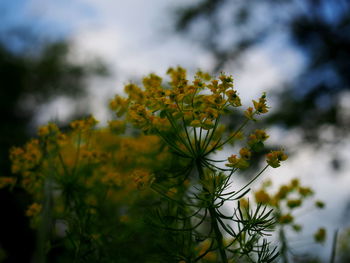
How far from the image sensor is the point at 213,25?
261 inches

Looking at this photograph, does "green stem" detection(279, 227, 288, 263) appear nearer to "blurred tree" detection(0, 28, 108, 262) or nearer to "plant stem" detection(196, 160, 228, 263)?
"plant stem" detection(196, 160, 228, 263)

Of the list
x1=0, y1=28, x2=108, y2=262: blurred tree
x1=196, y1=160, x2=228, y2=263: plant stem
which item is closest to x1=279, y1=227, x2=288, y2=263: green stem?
x1=196, y1=160, x2=228, y2=263: plant stem

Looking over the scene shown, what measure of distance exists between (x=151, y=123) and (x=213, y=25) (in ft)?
19.4

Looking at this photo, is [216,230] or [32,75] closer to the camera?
[216,230]

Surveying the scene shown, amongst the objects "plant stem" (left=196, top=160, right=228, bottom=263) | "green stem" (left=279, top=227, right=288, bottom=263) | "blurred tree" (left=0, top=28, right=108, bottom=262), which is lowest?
"plant stem" (left=196, top=160, right=228, bottom=263)

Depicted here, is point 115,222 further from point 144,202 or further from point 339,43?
point 339,43

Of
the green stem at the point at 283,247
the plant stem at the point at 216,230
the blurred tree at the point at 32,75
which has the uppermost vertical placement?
the blurred tree at the point at 32,75

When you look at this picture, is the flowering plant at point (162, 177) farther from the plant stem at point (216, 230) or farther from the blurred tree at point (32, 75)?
the blurred tree at point (32, 75)

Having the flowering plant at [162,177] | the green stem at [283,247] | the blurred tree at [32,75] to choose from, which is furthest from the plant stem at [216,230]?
the blurred tree at [32,75]

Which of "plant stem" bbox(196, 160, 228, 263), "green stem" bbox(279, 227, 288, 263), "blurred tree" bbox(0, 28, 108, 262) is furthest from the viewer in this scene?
"blurred tree" bbox(0, 28, 108, 262)

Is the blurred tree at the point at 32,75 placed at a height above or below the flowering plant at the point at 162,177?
above

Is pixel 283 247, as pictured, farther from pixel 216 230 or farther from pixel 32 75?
pixel 32 75

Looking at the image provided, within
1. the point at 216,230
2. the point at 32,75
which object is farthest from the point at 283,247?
the point at 32,75

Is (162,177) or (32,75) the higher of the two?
(32,75)
